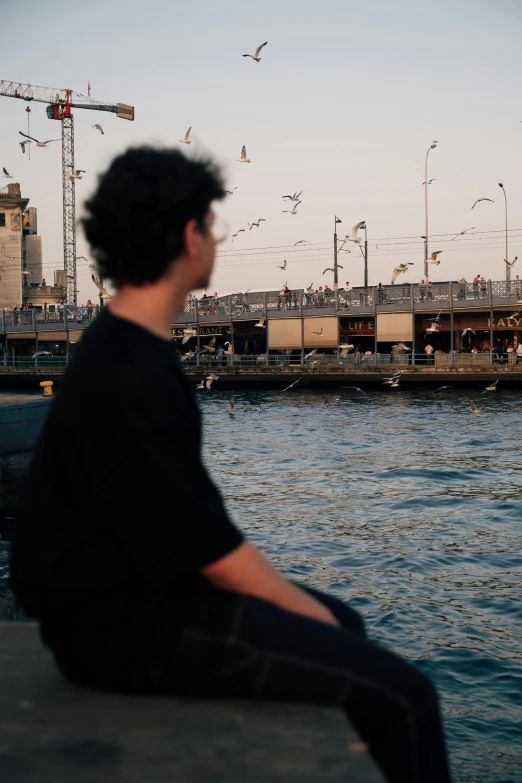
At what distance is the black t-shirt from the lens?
2.04 meters

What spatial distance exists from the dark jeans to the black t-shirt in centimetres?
10

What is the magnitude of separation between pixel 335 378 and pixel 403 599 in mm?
41203

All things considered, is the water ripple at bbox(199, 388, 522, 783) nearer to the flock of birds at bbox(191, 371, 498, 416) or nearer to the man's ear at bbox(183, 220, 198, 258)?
the flock of birds at bbox(191, 371, 498, 416)

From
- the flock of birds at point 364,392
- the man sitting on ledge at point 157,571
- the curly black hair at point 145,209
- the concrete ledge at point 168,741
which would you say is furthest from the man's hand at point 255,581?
the flock of birds at point 364,392

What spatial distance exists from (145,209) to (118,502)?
2.35 feet

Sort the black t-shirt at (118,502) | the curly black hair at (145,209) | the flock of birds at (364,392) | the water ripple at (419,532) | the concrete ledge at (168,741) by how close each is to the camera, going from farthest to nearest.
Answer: the flock of birds at (364,392) < the water ripple at (419,532) < the curly black hair at (145,209) < the black t-shirt at (118,502) < the concrete ledge at (168,741)

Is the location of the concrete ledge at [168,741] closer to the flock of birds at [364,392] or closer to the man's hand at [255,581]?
the man's hand at [255,581]

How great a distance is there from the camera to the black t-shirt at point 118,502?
2.04 m

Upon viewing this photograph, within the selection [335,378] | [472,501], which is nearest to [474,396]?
[335,378]

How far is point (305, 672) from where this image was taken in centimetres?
209

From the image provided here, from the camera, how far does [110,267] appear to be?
89.5 inches

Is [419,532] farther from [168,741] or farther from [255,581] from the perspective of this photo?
[168,741]

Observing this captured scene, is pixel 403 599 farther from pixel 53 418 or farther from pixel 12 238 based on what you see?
pixel 12 238

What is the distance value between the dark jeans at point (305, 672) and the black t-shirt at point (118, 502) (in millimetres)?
95
